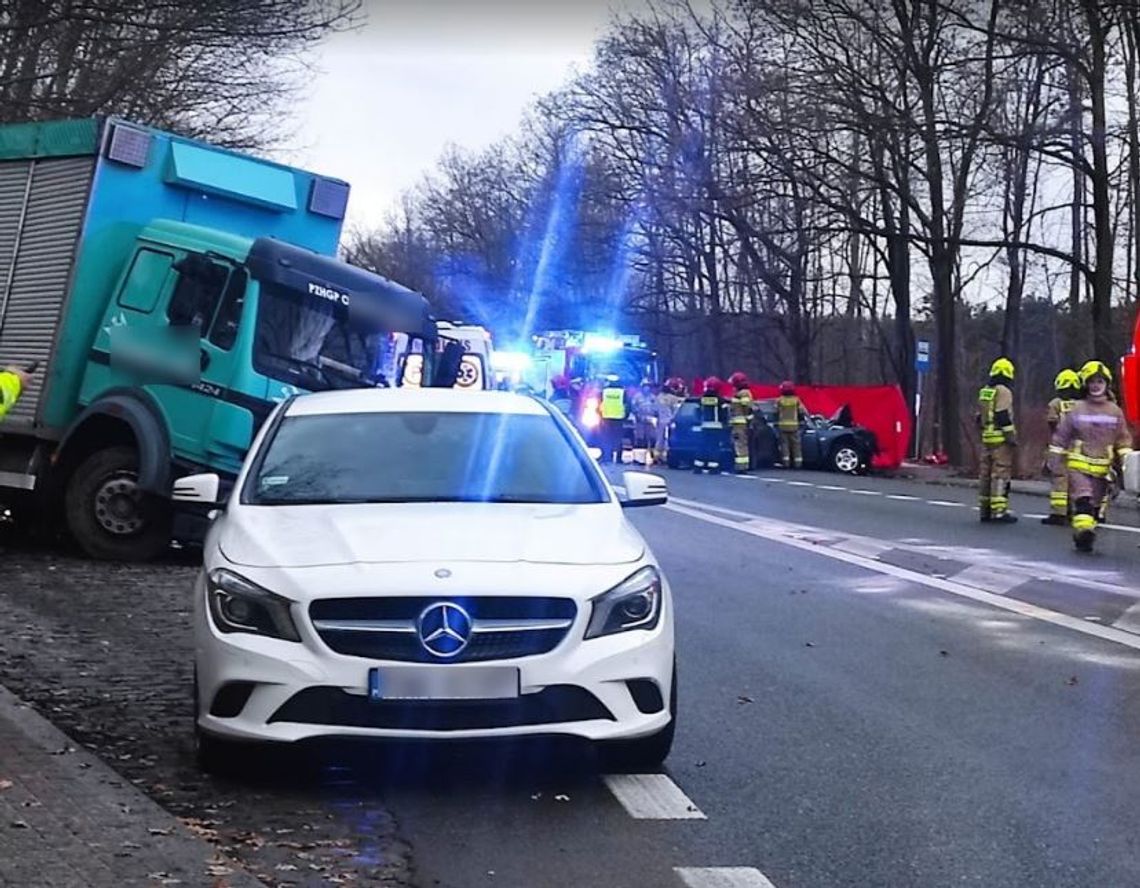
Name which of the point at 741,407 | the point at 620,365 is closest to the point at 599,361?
the point at 620,365

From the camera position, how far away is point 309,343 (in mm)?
13648

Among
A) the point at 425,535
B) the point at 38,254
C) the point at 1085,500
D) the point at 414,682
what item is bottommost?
the point at 414,682

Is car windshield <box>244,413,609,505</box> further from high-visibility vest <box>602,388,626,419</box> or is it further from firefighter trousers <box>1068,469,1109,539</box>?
high-visibility vest <box>602,388,626,419</box>

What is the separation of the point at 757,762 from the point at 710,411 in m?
24.8

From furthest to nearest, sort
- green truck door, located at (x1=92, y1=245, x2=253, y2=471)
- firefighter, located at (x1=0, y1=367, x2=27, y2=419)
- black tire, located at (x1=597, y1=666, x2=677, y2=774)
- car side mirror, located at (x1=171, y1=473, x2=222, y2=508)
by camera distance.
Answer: green truck door, located at (x1=92, y1=245, x2=253, y2=471) → firefighter, located at (x1=0, y1=367, x2=27, y2=419) → car side mirror, located at (x1=171, y1=473, x2=222, y2=508) → black tire, located at (x1=597, y1=666, x2=677, y2=774)

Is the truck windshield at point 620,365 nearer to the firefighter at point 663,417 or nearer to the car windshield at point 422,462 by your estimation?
the firefighter at point 663,417

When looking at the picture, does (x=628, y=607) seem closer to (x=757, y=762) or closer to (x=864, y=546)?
(x=757, y=762)

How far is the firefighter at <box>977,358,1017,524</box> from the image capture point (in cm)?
1883

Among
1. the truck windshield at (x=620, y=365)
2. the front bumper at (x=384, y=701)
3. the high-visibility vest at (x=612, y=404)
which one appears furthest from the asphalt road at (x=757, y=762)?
the truck windshield at (x=620, y=365)

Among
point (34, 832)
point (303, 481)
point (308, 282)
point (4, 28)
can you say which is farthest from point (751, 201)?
point (34, 832)

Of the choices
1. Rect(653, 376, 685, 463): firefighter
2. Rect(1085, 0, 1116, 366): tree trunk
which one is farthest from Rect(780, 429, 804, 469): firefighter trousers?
Rect(1085, 0, 1116, 366): tree trunk

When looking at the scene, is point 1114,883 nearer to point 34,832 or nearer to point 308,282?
point 34,832

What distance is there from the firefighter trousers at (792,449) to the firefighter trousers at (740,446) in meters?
2.05

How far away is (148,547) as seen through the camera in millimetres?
13500
